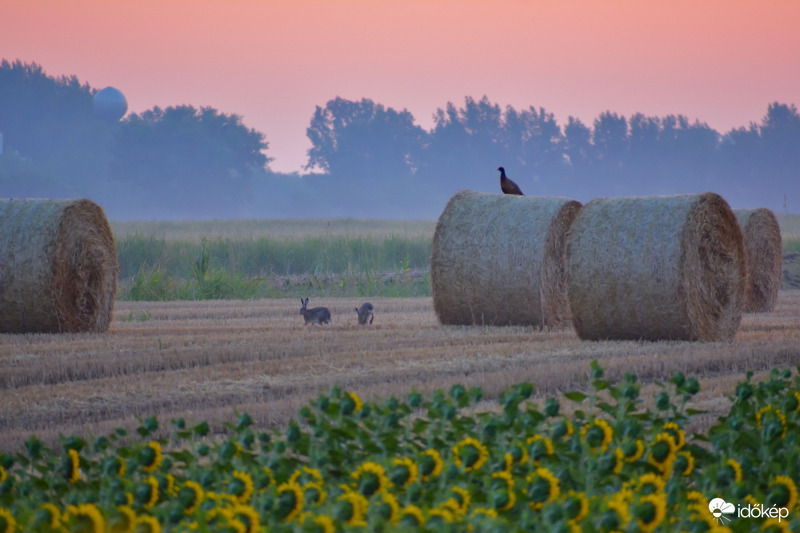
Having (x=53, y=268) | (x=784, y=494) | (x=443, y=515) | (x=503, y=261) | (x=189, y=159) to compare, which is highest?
(x=189, y=159)

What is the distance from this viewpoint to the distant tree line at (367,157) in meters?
74.3

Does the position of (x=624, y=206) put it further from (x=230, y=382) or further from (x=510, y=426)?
(x=510, y=426)

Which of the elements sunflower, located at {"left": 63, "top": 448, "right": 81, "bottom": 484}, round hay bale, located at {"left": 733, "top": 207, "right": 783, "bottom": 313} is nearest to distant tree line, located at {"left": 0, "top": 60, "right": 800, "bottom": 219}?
round hay bale, located at {"left": 733, "top": 207, "right": 783, "bottom": 313}

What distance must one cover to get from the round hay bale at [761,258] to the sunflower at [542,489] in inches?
483

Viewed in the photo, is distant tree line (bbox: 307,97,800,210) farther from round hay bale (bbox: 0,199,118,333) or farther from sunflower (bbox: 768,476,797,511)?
sunflower (bbox: 768,476,797,511)

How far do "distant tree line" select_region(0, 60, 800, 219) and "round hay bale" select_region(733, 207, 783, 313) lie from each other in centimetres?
6183

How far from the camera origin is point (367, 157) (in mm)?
82438

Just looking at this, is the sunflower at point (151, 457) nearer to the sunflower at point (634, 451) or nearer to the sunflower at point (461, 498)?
the sunflower at point (461, 498)

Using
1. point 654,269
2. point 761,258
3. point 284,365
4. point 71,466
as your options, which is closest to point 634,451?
point 71,466

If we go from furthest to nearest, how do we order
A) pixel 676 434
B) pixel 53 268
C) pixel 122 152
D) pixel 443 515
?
Answer: 1. pixel 122 152
2. pixel 53 268
3. pixel 676 434
4. pixel 443 515

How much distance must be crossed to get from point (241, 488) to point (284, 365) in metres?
4.79

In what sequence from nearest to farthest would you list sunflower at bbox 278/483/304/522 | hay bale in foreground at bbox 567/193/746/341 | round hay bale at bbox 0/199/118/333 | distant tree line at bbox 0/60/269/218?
sunflower at bbox 278/483/304/522 → hay bale in foreground at bbox 567/193/746/341 → round hay bale at bbox 0/199/118/333 → distant tree line at bbox 0/60/269/218

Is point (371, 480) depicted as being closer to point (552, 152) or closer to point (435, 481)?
point (435, 481)

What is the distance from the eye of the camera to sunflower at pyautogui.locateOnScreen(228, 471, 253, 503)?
3.12m
